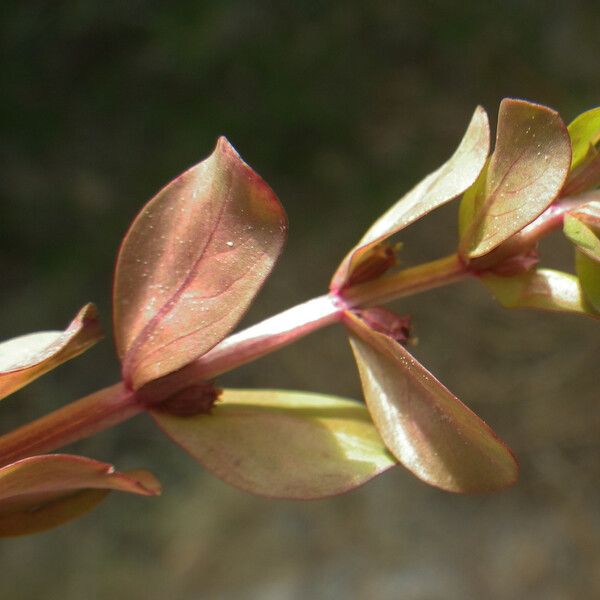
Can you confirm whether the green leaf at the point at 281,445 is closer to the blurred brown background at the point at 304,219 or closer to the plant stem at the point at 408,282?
the plant stem at the point at 408,282

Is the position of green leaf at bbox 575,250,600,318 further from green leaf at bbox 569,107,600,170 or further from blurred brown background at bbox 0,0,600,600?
blurred brown background at bbox 0,0,600,600

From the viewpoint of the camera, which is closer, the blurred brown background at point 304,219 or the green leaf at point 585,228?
the green leaf at point 585,228

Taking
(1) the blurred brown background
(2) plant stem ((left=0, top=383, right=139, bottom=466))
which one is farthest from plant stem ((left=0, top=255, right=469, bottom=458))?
(1) the blurred brown background

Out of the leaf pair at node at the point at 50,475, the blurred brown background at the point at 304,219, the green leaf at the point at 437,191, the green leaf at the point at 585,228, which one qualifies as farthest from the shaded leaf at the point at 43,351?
the blurred brown background at the point at 304,219

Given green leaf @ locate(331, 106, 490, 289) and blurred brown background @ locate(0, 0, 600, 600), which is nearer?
green leaf @ locate(331, 106, 490, 289)

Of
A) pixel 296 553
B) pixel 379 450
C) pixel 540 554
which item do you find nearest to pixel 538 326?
pixel 540 554

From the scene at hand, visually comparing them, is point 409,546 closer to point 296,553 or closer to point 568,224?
point 296,553
